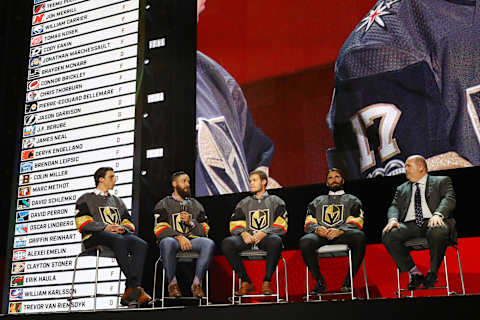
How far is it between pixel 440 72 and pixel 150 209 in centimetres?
347

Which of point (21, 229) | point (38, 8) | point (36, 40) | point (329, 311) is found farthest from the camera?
point (38, 8)

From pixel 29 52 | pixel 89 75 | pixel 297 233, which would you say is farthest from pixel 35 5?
pixel 297 233

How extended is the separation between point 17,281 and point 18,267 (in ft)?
0.56

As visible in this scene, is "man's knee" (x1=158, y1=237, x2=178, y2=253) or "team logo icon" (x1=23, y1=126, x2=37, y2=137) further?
"team logo icon" (x1=23, y1=126, x2=37, y2=137)

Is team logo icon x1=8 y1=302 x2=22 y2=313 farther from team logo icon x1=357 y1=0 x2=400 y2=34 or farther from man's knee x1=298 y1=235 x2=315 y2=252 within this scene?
team logo icon x1=357 y1=0 x2=400 y2=34

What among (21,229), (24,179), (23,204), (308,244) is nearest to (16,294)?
(21,229)

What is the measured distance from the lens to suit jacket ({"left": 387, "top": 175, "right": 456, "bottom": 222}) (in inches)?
178

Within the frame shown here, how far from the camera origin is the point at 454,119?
539 cm

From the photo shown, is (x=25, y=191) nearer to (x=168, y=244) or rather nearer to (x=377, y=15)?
(x=168, y=244)

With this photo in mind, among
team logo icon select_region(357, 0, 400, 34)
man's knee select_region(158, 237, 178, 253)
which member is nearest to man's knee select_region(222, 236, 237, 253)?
man's knee select_region(158, 237, 178, 253)

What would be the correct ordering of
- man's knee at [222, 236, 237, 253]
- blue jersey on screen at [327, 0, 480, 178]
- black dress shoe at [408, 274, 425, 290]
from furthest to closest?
1. blue jersey on screen at [327, 0, 480, 178]
2. man's knee at [222, 236, 237, 253]
3. black dress shoe at [408, 274, 425, 290]

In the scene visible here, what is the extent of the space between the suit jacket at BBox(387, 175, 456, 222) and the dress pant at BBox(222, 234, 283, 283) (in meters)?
0.98

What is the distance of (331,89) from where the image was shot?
610 centimetres

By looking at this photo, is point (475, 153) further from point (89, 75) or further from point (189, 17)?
point (89, 75)
